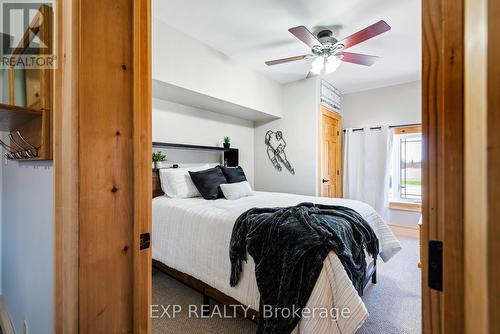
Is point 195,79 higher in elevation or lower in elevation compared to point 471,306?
higher

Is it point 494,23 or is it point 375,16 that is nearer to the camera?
point 494,23

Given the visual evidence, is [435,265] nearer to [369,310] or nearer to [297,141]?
[369,310]

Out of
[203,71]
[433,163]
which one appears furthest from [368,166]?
[433,163]

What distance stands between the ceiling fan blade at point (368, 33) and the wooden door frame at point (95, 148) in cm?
182

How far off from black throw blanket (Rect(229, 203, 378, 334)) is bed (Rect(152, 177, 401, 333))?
0.07 m

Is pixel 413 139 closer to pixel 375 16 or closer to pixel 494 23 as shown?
pixel 375 16

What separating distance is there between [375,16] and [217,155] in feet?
8.80

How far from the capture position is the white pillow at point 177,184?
277 cm

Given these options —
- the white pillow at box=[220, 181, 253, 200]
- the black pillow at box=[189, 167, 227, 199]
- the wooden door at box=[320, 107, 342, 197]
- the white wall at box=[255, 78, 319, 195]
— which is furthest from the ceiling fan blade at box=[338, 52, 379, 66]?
the black pillow at box=[189, 167, 227, 199]

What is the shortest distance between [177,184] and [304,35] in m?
2.04

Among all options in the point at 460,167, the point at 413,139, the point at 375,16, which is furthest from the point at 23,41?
the point at 413,139

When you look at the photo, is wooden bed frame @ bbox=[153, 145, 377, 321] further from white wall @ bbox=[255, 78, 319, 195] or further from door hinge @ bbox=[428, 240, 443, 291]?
white wall @ bbox=[255, 78, 319, 195]

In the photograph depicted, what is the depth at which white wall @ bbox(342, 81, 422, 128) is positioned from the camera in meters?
4.09

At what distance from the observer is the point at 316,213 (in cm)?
191
